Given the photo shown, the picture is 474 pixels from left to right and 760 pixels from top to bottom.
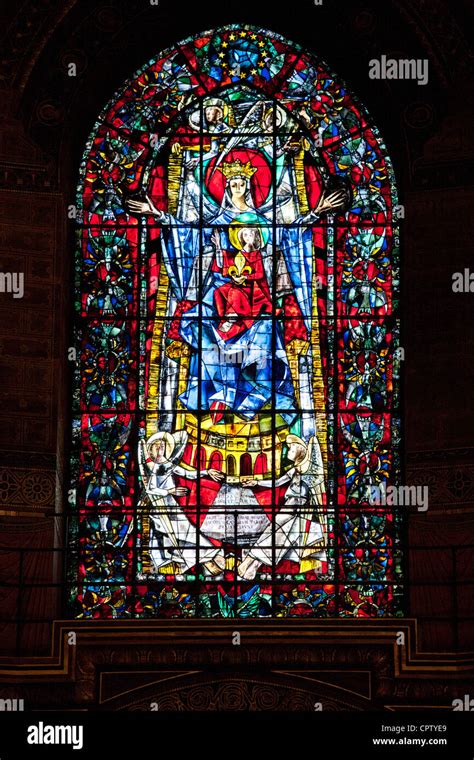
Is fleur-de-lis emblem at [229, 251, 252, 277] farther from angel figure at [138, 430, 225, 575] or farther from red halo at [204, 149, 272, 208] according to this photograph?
angel figure at [138, 430, 225, 575]

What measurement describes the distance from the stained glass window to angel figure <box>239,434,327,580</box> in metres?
0.02

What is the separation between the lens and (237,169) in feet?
64.8

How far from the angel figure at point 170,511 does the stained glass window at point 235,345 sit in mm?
18

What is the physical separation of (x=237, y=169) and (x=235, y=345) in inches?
68.7

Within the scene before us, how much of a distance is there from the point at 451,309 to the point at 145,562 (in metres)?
3.50

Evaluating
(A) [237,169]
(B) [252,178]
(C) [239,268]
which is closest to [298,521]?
(C) [239,268]

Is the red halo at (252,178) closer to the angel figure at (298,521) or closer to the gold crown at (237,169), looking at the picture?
the gold crown at (237,169)

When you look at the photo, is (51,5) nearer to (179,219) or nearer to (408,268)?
(179,219)

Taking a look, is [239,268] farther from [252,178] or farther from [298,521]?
[298,521]

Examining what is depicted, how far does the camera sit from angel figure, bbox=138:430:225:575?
18531 mm

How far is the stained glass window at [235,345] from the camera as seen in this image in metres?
18.5

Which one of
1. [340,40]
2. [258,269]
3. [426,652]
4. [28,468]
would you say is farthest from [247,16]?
[426,652]

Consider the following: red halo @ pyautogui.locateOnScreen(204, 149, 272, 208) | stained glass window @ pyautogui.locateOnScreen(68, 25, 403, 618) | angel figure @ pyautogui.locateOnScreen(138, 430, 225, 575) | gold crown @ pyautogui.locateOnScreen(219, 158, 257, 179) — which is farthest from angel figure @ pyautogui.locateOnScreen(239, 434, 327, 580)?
gold crown @ pyautogui.locateOnScreen(219, 158, 257, 179)

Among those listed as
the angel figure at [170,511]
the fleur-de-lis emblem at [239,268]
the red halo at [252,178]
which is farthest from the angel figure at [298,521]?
the red halo at [252,178]
